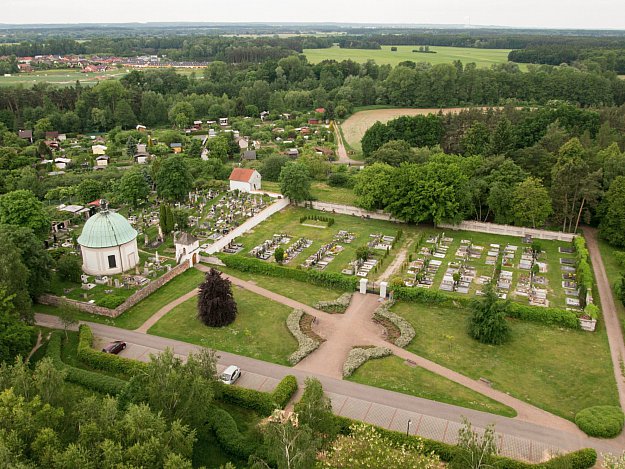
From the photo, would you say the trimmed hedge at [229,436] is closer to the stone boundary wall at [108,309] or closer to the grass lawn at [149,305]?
the grass lawn at [149,305]

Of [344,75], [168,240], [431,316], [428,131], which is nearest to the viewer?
[431,316]

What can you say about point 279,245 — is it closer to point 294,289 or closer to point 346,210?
point 294,289

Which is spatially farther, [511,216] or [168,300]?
[511,216]

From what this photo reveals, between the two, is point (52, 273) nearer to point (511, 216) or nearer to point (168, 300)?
point (168, 300)

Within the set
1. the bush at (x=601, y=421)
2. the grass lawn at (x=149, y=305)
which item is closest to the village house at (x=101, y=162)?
the grass lawn at (x=149, y=305)

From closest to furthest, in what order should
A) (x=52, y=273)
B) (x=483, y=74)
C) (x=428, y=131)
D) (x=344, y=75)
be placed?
1. (x=52, y=273)
2. (x=428, y=131)
3. (x=483, y=74)
4. (x=344, y=75)

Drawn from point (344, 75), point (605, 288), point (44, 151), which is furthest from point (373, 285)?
point (344, 75)
